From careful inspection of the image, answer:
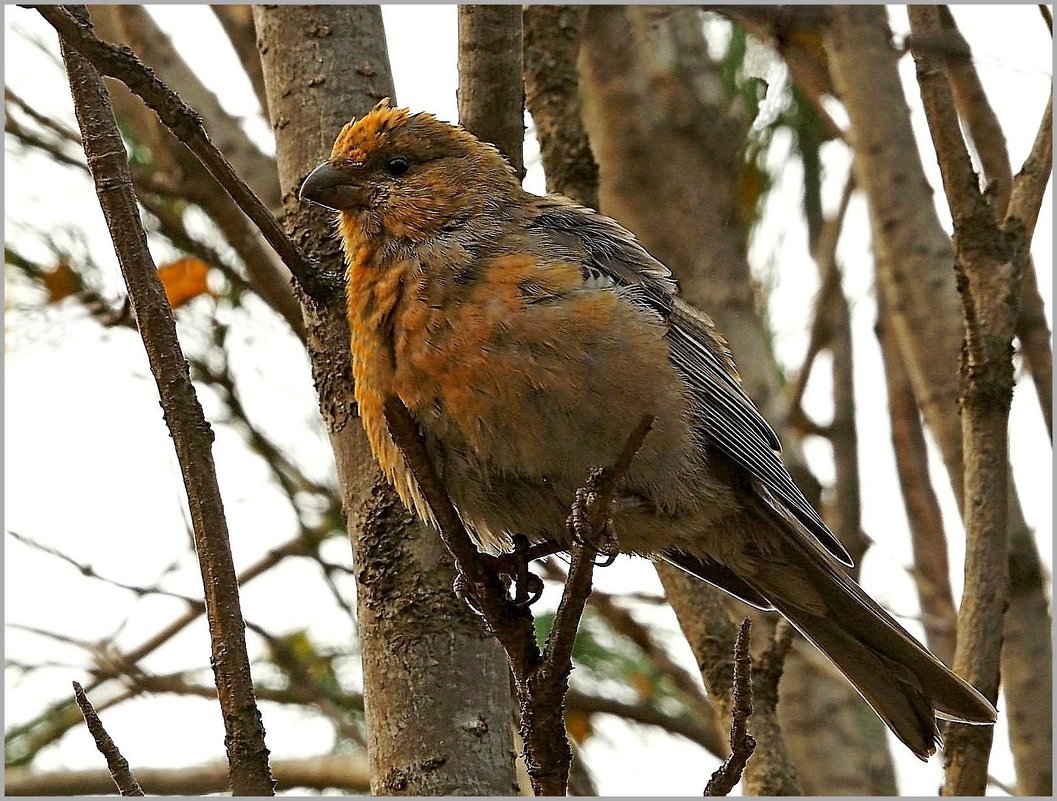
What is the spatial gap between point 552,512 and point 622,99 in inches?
121

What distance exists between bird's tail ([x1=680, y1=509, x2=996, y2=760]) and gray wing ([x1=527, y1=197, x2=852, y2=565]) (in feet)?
0.24

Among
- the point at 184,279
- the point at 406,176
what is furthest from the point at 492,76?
the point at 184,279

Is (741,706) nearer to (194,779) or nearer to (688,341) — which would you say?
(688,341)

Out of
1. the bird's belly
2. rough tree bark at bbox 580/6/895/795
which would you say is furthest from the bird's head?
rough tree bark at bbox 580/6/895/795

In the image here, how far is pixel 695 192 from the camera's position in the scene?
5.62 m

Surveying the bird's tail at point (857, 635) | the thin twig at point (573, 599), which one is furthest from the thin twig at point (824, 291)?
the thin twig at point (573, 599)

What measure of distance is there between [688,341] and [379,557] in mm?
975

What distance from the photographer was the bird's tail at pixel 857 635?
354 centimetres

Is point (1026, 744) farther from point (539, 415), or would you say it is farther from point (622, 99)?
point (622, 99)

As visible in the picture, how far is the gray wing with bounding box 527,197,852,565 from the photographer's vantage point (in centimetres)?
341

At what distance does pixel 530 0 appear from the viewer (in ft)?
14.8

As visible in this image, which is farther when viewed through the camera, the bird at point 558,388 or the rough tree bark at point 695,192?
the rough tree bark at point 695,192

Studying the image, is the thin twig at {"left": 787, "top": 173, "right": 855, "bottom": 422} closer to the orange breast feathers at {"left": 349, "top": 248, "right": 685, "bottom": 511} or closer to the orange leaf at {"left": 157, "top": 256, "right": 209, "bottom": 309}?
the orange leaf at {"left": 157, "top": 256, "right": 209, "bottom": 309}

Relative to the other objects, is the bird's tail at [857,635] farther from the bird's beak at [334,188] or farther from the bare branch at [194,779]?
the bare branch at [194,779]
